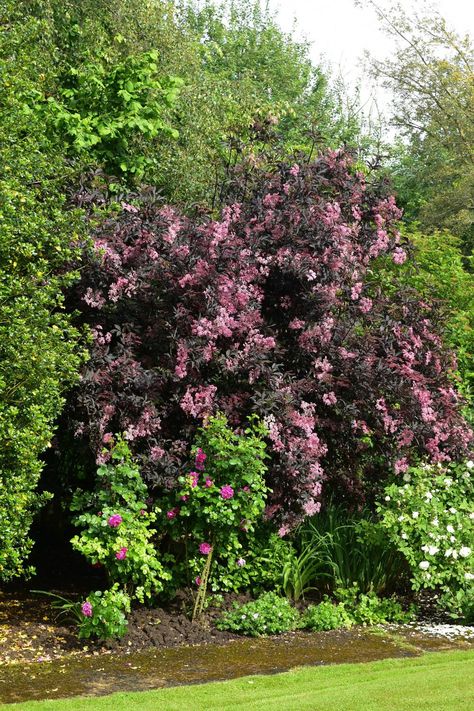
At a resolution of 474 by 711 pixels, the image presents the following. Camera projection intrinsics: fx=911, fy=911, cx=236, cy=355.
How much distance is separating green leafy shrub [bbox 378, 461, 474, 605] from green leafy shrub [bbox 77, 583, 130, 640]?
2.32 meters

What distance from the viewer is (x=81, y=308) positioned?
7.36 metres

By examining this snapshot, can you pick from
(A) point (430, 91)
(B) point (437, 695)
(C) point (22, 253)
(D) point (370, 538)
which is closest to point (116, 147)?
(C) point (22, 253)

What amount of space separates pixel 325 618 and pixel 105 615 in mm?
1843

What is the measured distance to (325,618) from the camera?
7.25m

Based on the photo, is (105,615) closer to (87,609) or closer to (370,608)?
(87,609)

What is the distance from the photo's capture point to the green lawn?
16.5ft

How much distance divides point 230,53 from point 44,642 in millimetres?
26310

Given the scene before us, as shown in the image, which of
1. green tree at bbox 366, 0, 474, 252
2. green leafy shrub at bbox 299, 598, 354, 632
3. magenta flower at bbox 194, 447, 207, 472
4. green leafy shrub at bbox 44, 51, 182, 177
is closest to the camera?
magenta flower at bbox 194, 447, 207, 472

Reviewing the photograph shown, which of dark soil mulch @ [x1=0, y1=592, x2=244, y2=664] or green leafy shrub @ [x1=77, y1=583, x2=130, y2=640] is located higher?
green leafy shrub @ [x1=77, y1=583, x2=130, y2=640]

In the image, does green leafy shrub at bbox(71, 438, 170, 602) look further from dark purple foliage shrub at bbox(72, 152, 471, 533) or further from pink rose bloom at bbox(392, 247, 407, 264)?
pink rose bloom at bbox(392, 247, 407, 264)

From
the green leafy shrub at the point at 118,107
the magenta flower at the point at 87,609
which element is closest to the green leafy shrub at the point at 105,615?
the magenta flower at the point at 87,609

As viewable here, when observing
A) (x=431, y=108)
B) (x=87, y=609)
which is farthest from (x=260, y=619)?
(x=431, y=108)

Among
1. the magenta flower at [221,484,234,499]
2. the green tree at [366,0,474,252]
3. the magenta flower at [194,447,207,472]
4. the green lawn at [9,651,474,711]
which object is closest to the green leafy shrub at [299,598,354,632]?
the green lawn at [9,651,474,711]

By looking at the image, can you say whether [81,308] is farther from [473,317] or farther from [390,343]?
[473,317]
